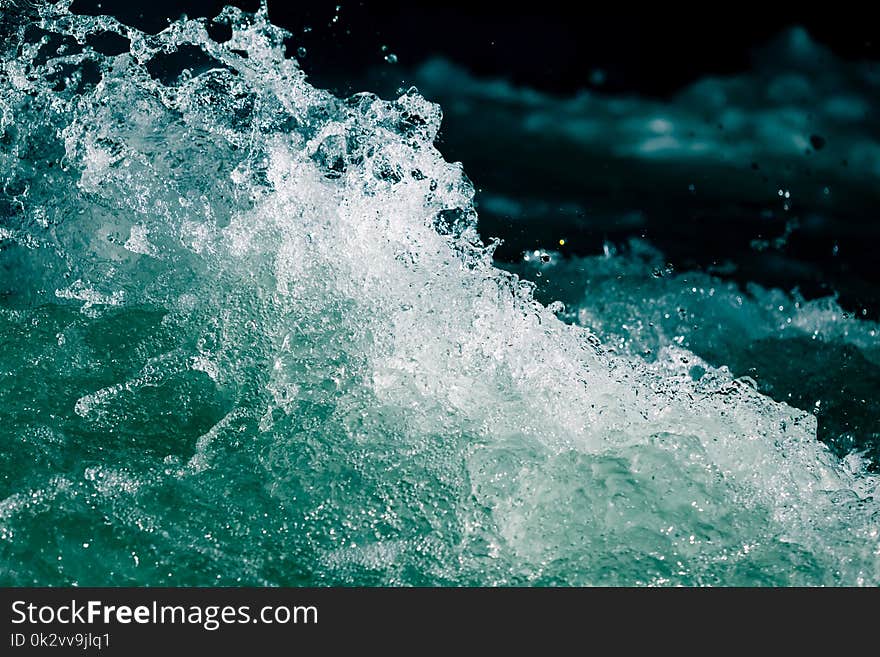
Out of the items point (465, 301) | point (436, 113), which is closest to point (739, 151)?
point (436, 113)

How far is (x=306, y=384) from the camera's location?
2.39 metres

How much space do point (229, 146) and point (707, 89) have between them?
7.49 ft

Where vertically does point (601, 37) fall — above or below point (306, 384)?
above

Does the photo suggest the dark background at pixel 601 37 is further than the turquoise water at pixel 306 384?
Yes

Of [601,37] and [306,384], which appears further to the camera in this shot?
[601,37]

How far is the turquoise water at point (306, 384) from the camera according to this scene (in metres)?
2.04

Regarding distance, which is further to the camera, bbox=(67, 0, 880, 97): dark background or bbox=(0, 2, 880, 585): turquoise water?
bbox=(67, 0, 880, 97): dark background

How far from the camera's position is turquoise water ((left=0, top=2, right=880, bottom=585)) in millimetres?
2045

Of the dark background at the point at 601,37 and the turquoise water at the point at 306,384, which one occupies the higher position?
the dark background at the point at 601,37

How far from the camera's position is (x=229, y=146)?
294cm

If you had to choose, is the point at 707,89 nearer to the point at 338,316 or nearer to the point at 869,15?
the point at 869,15

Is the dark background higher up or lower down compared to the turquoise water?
higher up

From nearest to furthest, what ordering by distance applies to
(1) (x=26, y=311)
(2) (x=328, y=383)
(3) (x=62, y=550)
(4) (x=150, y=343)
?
(3) (x=62, y=550)
(2) (x=328, y=383)
(4) (x=150, y=343)
(1) (x=26, y=311)

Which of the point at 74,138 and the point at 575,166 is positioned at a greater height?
the point at 575,166
